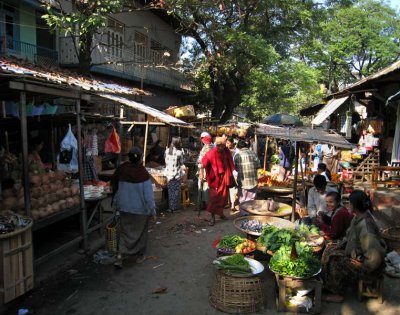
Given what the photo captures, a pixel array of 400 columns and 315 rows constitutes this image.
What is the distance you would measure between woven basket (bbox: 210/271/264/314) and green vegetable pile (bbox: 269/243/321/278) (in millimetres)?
347

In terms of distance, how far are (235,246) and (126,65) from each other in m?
13.3

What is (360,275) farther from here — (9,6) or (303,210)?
(9,6)

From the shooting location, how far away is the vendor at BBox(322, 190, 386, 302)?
453 cm

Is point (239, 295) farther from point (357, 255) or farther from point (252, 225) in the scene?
point (252, 225)

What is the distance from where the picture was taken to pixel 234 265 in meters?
4.74

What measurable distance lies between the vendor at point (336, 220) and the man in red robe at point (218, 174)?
3.03 m

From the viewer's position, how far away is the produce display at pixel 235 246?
552 centimetres

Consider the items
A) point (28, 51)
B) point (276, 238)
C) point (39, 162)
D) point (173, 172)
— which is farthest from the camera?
point (28, 51)

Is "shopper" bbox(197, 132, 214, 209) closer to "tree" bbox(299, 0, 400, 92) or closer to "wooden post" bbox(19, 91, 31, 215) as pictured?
"wooden post" bbox(19, 91, 31, 215)

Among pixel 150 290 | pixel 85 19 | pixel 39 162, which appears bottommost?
pixel 150 290

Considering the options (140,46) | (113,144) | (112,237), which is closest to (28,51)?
(113,144)

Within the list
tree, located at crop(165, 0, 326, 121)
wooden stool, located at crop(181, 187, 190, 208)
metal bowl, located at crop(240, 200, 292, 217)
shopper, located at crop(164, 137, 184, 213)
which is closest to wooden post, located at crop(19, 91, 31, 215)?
metal bowl, located at crop(240, 200, 292, 217)

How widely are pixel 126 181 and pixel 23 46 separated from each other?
31.2 ft

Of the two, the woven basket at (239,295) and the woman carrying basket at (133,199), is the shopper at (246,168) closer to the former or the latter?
the woman carrying basket at (133,199)
